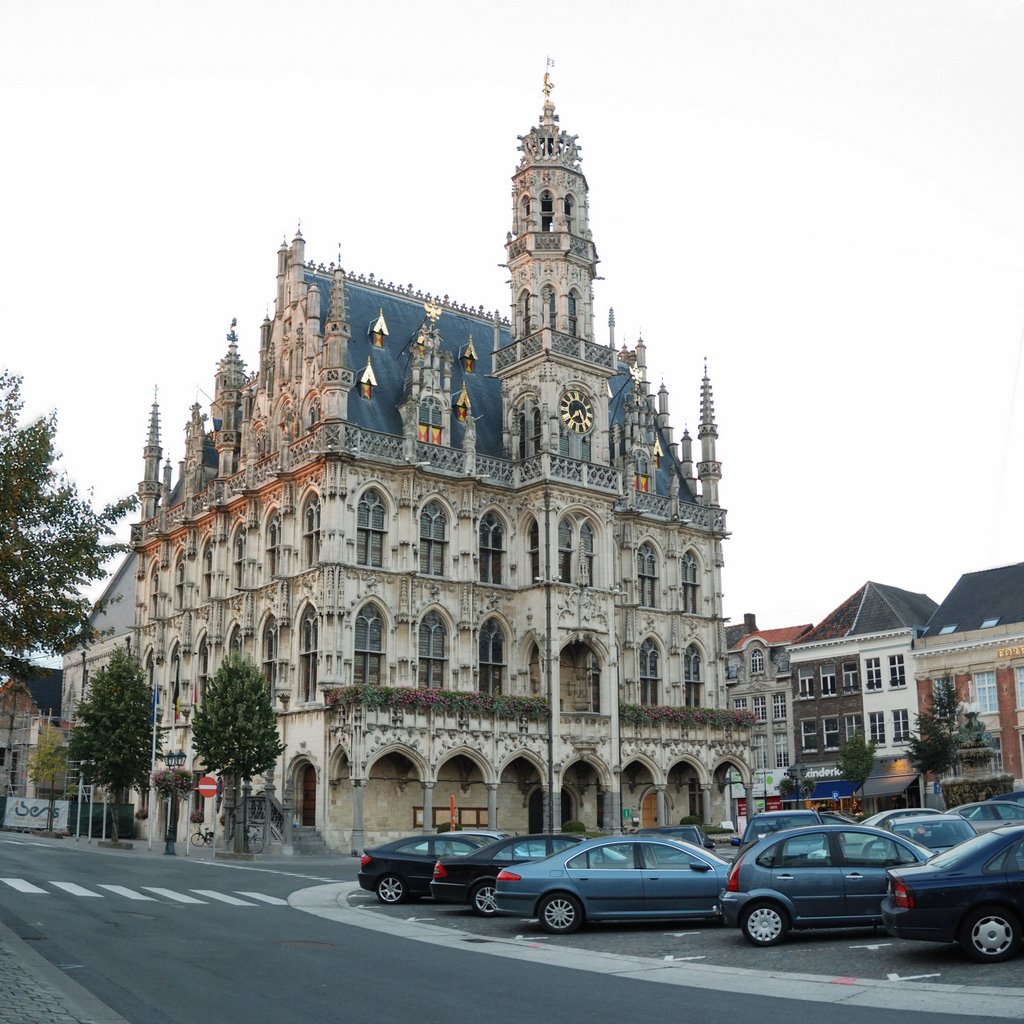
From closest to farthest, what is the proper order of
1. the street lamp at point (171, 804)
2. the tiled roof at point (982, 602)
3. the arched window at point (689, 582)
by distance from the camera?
the street lamp at point (171, 804) → the arched window at point (689, 582) → the tiled roof at point (982, 602)

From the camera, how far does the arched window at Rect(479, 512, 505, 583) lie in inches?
2019

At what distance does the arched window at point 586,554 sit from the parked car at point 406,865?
85.6ft

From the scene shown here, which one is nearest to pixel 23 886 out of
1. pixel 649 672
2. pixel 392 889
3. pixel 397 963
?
pixel 392 889

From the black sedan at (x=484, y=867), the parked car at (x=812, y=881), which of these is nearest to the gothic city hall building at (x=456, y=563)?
the black sedan at (x=484, y=867)

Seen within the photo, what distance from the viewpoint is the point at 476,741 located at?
155 ft

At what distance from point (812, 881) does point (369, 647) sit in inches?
1218

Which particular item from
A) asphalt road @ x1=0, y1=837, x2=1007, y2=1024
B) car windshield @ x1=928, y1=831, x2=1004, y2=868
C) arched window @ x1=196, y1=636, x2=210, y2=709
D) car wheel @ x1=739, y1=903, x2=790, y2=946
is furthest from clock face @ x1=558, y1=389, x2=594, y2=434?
car windshield @ x1=928, y1=831, x2=1004, y2=868

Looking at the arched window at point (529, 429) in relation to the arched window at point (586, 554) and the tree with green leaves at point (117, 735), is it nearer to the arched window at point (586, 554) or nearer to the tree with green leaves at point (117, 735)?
the arched window at point (586, 554)

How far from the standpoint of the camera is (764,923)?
1758 cm

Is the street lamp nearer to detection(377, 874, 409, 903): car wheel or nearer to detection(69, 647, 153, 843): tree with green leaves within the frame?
detection(69, 647, 153, 843): tree with green leaves

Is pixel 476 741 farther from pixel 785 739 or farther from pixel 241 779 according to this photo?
pixel 785 739

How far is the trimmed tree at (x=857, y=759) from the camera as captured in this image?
63031mm

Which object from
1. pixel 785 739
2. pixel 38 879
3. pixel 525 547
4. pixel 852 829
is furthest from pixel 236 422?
pixel 852 829

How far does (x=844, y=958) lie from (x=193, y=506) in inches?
1812
